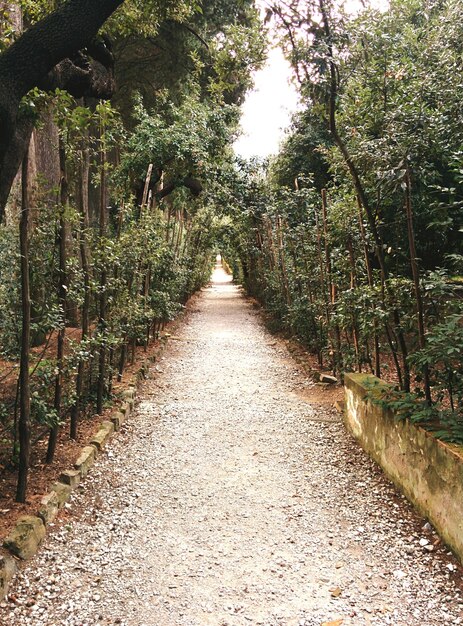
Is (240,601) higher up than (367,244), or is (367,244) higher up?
(367,244)

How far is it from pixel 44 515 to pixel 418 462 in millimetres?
2310

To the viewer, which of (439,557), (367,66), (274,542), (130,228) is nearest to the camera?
(439,557)

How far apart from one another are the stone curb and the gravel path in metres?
0.07

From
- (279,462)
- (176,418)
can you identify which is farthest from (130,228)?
(279,462)

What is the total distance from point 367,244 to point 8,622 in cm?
366

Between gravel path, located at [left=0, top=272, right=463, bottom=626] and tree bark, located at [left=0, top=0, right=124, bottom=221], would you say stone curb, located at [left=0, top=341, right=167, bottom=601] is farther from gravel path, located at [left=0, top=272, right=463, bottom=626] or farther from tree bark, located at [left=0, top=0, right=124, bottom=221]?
tree bark, located at [left=0, top=0, right=124, bottom=221]

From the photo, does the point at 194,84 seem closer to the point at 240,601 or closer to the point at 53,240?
the point at 53,240

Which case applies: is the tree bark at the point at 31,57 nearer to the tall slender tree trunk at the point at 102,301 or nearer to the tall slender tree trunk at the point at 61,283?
the tall slender tree trunk at the point at 61,283

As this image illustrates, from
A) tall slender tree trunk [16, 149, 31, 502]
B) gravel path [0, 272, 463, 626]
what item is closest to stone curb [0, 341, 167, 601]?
gravel path [0, 272, 463, 626]

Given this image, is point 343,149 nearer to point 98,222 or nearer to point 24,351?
point 24,351

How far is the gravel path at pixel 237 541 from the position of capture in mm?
2338

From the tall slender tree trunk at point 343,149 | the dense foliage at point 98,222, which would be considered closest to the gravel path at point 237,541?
the dense foliage at point 98,222

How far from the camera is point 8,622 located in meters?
2.21

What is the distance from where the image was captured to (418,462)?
3098 mm
